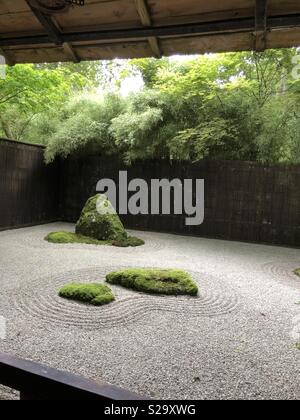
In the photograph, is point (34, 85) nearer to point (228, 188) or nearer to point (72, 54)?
point (228, 188)

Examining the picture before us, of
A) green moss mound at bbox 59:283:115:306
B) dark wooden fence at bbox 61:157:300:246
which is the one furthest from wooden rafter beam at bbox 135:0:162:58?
dark wooden fence at bbox 61:157:300:246

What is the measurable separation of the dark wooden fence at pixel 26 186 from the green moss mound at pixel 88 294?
4393 millimetres

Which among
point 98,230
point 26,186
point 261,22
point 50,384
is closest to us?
point 50,384

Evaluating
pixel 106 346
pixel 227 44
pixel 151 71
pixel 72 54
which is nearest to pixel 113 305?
pixel 106 346

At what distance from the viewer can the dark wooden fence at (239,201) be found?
6.87 metres

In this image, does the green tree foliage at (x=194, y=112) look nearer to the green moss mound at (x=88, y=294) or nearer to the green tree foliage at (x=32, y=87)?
the green tree foliage at (x=32, y=87)

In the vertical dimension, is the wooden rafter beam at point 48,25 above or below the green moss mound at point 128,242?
above

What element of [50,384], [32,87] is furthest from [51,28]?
[32,87]

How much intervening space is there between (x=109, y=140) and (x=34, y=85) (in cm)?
198

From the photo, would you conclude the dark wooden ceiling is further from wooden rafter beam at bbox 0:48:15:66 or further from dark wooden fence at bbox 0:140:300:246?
dark wooden fence at bbox 0:140:300:246

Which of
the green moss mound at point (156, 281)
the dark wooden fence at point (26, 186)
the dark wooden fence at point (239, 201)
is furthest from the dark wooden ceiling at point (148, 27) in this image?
the dark wooden fence at point (26, 186)

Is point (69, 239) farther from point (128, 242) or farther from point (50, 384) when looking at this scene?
point (50, 384)

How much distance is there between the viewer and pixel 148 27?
71.2 inches

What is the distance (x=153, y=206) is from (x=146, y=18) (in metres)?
6.24
